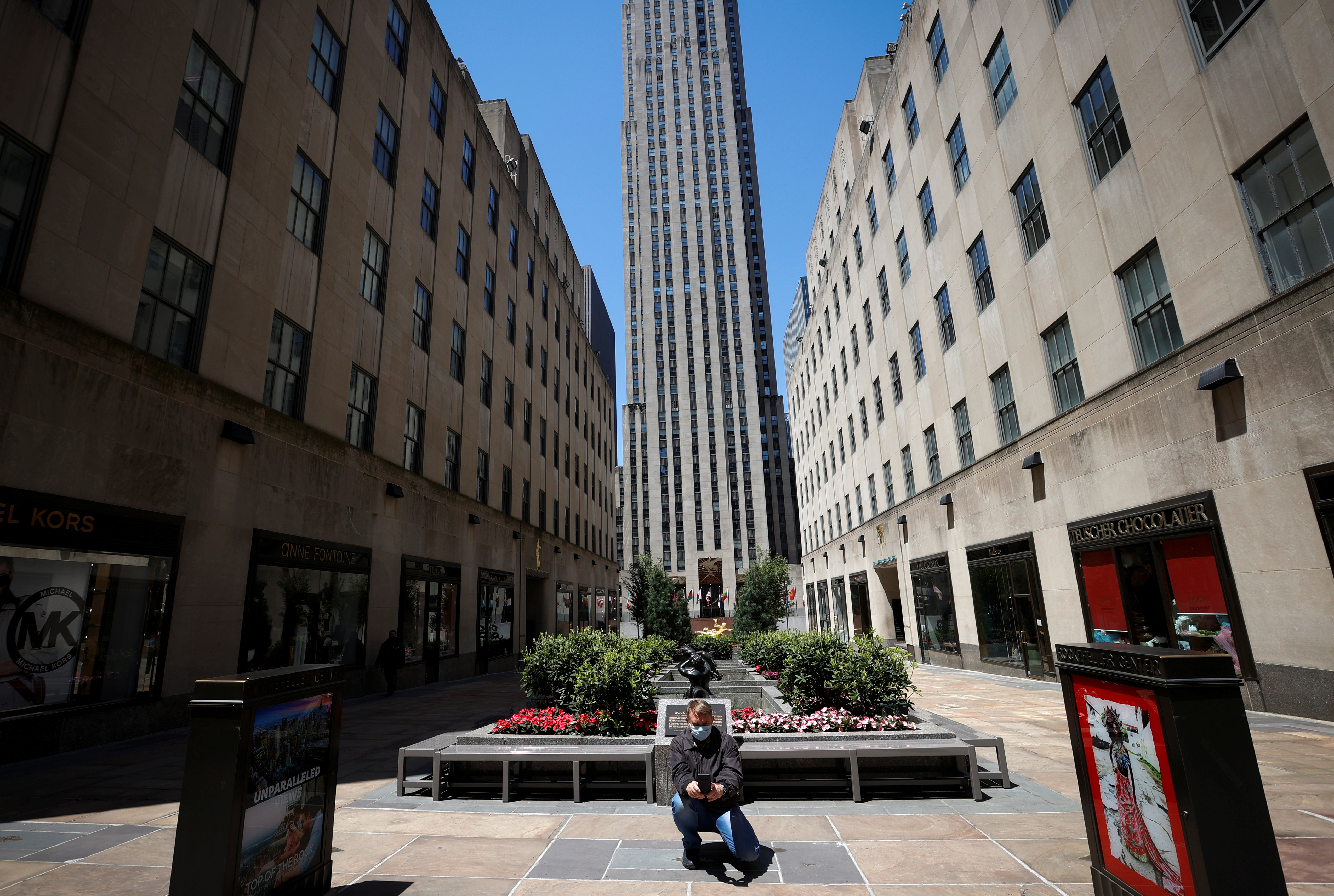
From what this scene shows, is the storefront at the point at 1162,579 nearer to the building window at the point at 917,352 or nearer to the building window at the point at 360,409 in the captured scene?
the building window at the point at 917,352

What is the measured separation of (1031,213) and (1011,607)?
11334 millimetres

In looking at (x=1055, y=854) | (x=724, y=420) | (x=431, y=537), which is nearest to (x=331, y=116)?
(x=431, y=537)

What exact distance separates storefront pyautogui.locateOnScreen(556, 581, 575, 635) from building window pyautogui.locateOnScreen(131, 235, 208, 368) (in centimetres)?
2684

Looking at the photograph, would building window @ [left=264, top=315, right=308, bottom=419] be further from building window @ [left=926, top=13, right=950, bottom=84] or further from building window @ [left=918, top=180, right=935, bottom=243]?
building window @ [left=926, top=13, right=950, bottom=84]

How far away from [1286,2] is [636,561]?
1354 inches

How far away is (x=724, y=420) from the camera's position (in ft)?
338

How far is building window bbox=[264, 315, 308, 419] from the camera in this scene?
574 inches

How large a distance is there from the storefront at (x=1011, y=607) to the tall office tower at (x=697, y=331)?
73.2 metres

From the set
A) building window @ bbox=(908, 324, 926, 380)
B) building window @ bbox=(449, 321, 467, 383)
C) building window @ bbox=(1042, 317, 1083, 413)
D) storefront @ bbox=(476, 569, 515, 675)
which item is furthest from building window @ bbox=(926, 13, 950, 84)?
storefront @ bbox=(476, 569, 515, 675)

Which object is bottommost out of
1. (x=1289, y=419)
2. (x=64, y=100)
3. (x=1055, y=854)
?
(x=1055, y=854)

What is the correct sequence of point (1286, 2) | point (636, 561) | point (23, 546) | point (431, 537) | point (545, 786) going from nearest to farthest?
1. point (545, 786)
2. point (23, 546)
3. point (1286, 2)
4. point (431, 537)
5. point (636, 561)

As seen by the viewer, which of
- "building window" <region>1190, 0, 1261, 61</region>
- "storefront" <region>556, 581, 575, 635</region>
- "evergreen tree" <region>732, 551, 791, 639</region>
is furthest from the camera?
"storefront" <region>556, 581, 575, 635</region>

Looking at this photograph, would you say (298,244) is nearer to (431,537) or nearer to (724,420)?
(431,537)

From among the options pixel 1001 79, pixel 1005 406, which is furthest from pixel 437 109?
pixel 1005 406
